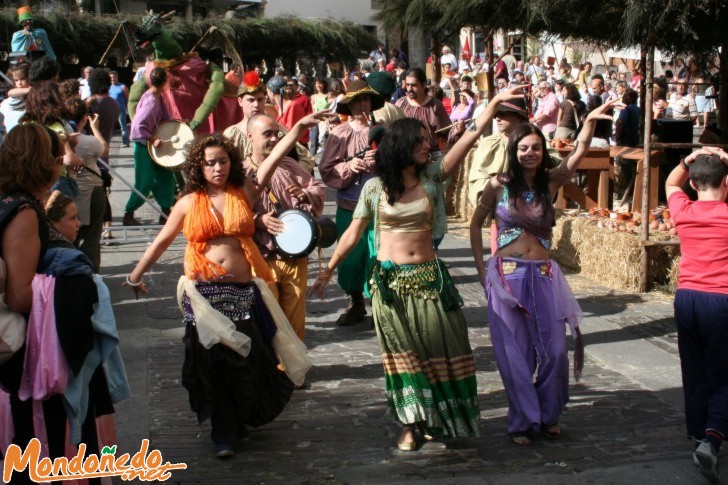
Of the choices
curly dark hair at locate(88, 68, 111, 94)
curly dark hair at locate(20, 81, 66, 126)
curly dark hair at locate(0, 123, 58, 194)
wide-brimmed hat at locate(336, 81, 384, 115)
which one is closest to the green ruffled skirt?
curly dark hair at locate(0, 123, 58, 194)

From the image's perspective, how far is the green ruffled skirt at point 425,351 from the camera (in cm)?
544

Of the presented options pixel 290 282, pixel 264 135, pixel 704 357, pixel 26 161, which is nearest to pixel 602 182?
pixel 290 282

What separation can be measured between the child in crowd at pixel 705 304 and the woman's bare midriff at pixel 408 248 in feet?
4.43

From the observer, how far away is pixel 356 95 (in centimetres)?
793

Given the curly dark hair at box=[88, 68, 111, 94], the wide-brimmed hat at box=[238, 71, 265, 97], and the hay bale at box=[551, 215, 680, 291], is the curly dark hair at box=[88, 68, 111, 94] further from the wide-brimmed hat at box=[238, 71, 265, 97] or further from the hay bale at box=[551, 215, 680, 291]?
the hay bale at box=[551, 215, 680, 291]

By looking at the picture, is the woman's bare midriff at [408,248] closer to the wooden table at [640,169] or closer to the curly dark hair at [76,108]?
the curly dark hair at [76,108]

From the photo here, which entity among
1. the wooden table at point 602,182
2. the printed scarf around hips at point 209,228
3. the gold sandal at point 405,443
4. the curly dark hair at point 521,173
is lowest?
the gold sandal at point 405,443

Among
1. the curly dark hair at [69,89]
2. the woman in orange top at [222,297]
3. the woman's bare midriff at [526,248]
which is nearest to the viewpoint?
the woman in orange top at [222,297]

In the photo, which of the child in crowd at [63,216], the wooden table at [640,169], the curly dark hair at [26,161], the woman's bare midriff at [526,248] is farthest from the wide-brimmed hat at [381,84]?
the curly dark hair at [26,161]

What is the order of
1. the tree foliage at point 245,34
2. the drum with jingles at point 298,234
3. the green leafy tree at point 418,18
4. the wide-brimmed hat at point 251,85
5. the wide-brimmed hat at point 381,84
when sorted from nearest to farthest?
the drum with jingles at point 298,234
the wide-brimmed hat at point 381,84
the wide-brimmed hat at point 251,85
the green leafy tree at point 418,18
the tree foliage at point 245,34

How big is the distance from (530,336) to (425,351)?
63cm

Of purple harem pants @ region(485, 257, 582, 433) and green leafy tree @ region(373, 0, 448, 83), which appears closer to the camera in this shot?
purple harem pants @ region(485, 257, 582, 433)

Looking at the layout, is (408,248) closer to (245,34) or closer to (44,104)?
(44,104)

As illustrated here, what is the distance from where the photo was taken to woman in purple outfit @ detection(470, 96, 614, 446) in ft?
18.4
